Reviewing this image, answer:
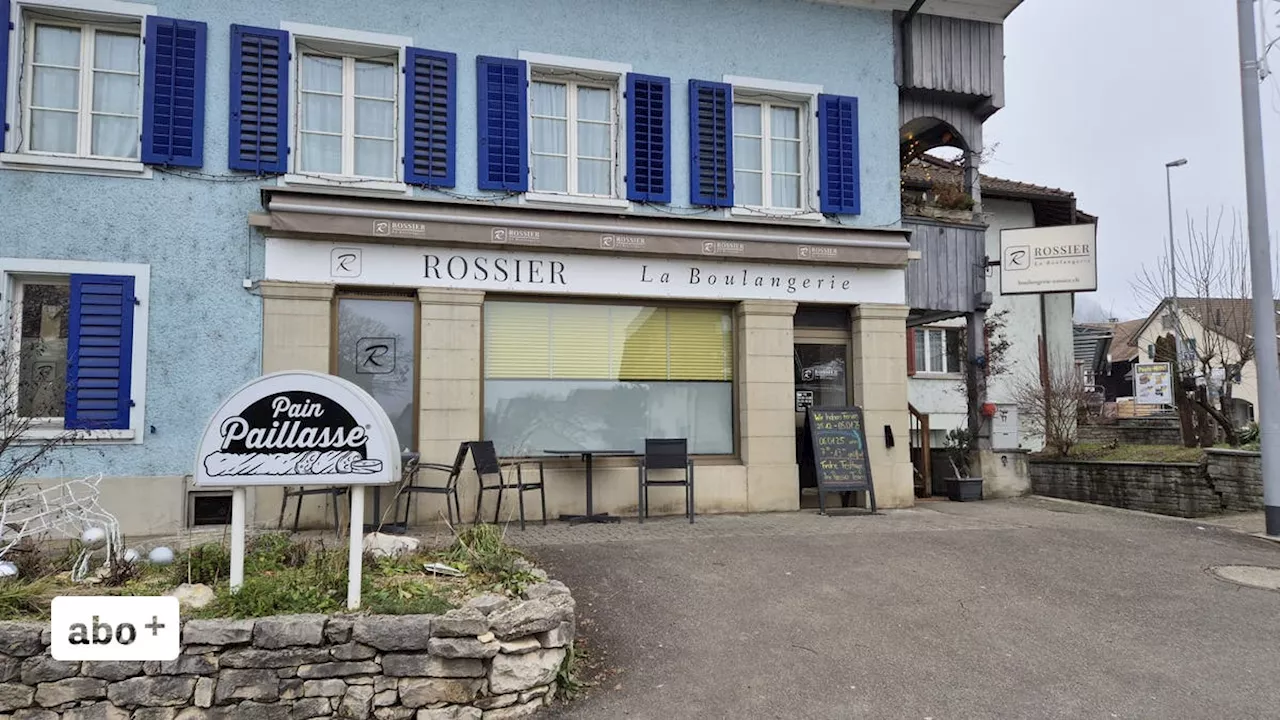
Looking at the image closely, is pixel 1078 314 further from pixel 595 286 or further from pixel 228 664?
pixel 228 664

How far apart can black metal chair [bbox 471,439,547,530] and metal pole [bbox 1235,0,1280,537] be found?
26.5 feet

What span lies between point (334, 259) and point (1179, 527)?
1025 cm

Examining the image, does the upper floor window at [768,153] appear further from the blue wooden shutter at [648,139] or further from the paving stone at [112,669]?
the paving stone at [112,669]

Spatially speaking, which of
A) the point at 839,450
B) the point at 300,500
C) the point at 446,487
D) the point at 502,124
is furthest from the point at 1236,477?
the point at 300,500

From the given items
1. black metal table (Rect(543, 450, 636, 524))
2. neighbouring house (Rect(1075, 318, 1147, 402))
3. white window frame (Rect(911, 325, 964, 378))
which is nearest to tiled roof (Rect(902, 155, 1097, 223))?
white window frame (Rect(911, 325, 964, 378))

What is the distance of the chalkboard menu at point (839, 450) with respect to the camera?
10.4 metres

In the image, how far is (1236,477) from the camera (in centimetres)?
1261

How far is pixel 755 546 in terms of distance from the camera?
7.96 metres

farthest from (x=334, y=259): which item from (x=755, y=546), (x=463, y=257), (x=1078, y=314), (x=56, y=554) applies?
(x=1078, y=314)

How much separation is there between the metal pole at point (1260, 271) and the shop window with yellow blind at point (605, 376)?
607cm

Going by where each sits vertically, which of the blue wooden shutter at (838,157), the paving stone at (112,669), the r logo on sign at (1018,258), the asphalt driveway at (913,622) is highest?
the blue wooden shutter at (838,157)

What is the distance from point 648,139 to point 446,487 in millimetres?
4831

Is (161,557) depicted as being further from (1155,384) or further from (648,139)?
(1155,384)

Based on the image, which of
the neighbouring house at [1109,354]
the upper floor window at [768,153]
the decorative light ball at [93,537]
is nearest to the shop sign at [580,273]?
the upper floor window at [768,153]
